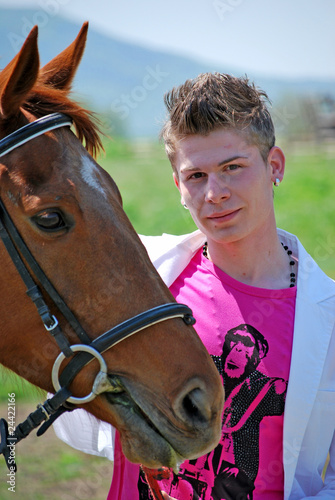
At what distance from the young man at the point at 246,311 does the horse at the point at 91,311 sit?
37 cm

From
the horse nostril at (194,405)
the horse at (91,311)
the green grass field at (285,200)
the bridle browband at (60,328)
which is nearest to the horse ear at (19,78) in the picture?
the horse at (91,311)

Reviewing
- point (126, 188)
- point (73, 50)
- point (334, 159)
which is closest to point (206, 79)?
point (73, 50)

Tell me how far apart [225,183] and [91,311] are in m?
0.88

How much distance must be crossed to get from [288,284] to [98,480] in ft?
11.8

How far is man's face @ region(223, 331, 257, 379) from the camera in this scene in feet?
6.96

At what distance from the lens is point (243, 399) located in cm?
209

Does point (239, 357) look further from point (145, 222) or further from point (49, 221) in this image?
point (145, 222)

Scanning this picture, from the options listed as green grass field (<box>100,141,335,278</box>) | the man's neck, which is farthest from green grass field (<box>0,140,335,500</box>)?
the man's neck

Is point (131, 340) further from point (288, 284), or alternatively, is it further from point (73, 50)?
point (73, 50)

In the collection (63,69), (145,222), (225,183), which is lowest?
(225,183)

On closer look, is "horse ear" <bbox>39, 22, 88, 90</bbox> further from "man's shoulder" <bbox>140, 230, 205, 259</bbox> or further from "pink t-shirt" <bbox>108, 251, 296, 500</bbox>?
"pink t-shirt" <bbox>108, 251, 296, 500</bbox>

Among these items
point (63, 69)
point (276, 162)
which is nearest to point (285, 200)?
point (276, 162)

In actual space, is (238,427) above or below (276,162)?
below

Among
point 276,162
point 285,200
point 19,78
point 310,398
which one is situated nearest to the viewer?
→ point 19,78
